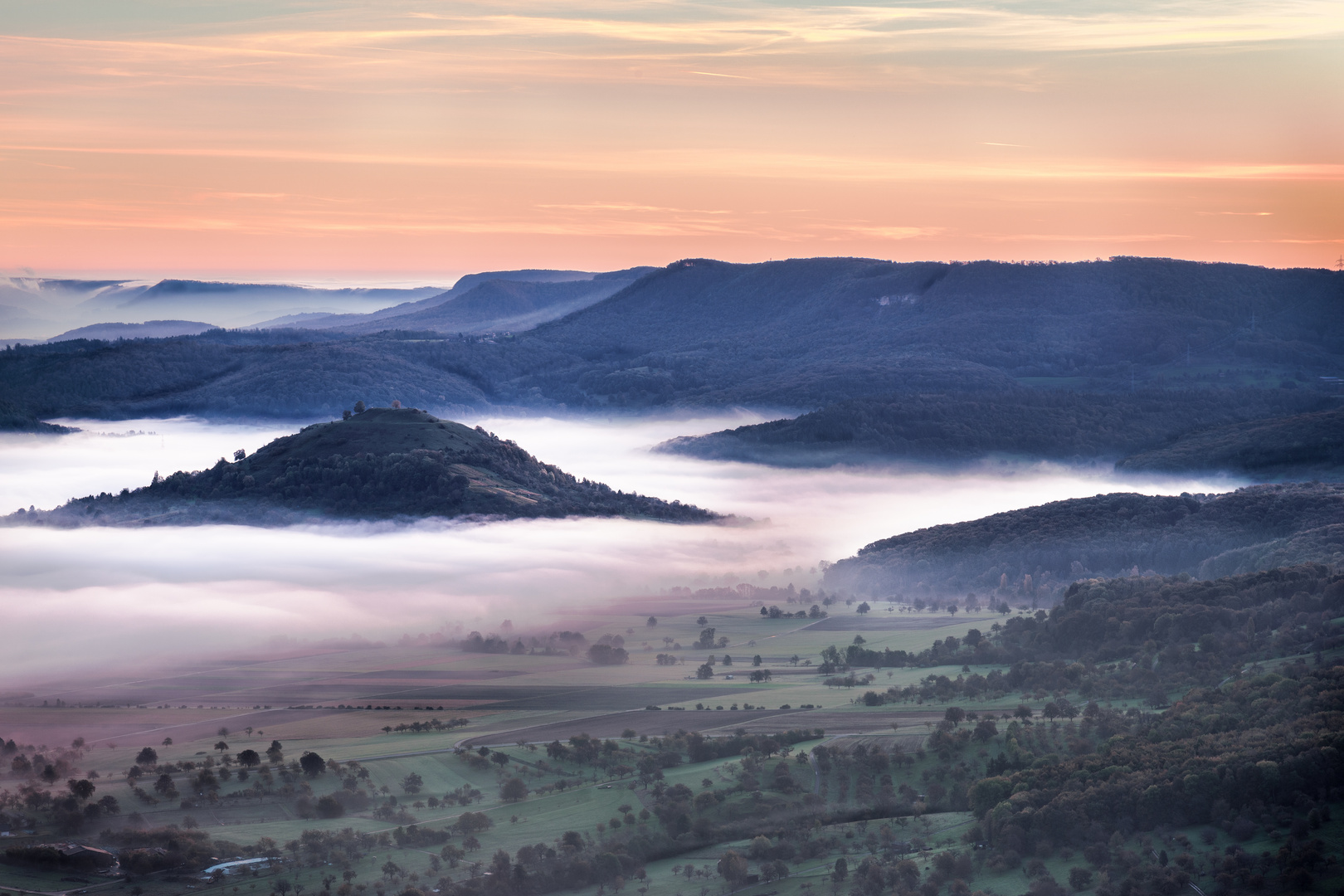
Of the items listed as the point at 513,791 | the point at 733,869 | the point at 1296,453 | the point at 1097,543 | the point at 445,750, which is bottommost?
the point at 733,869

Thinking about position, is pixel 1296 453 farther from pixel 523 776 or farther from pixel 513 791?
pixel 513 791

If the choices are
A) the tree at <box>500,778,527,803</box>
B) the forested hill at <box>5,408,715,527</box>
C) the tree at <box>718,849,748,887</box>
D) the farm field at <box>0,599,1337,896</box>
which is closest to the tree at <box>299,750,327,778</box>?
the farm field at <box>0,599,1337,896</box>

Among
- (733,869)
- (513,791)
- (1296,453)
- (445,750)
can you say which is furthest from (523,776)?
(1296,453)

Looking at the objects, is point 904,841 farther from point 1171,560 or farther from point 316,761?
point 1171,560

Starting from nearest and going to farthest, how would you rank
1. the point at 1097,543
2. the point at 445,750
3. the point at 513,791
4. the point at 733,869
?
1. the point at 733,869
2. the point at 513,791
3. the point at 445,750
4. the point at 1097,543

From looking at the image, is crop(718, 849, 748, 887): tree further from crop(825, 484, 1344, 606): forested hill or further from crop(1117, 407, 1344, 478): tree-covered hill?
crop(1117, 407, 1344, 478): tree-covered hill

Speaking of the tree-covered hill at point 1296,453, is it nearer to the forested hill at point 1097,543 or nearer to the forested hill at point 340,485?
the forested hill at point 1097,543
